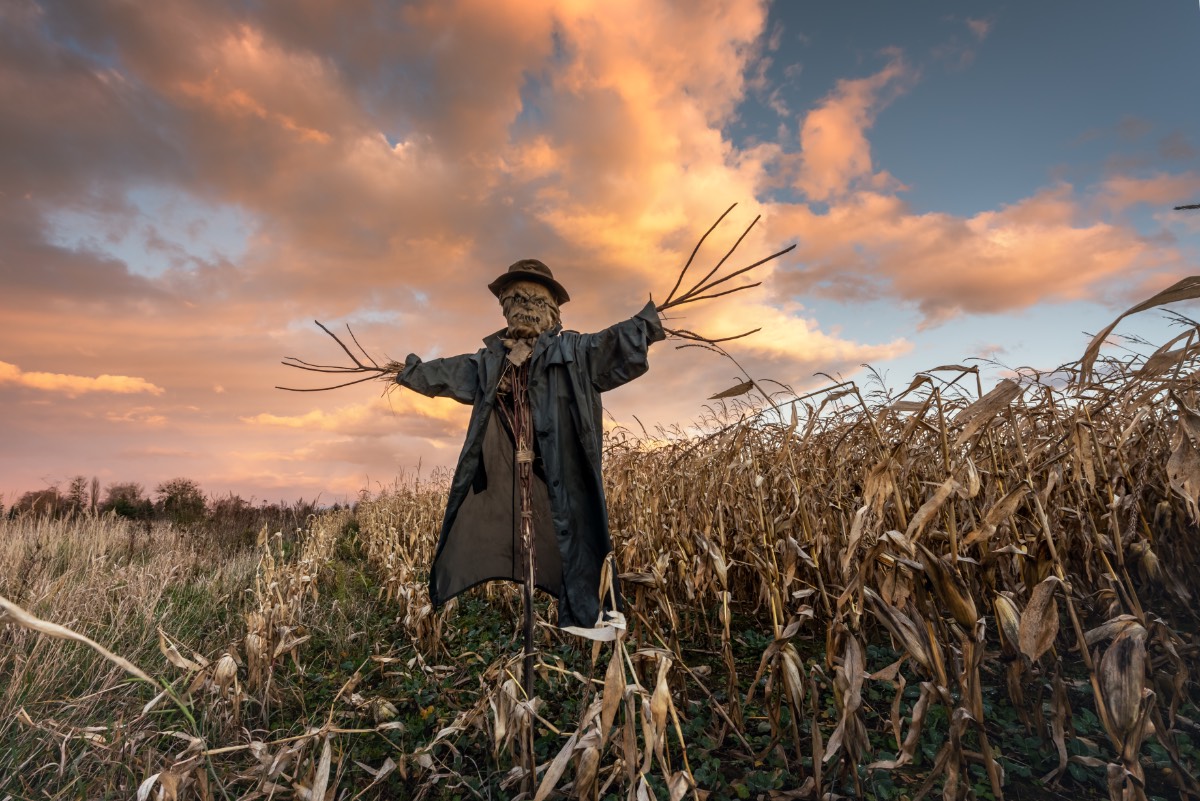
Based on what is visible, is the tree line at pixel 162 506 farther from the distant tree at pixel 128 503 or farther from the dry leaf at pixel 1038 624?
the dry leaf at pixel 1038 624

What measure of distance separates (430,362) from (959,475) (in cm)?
323

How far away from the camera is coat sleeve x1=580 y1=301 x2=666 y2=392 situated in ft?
11.7

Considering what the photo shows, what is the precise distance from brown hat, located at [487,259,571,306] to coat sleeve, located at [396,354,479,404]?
1.83 ft

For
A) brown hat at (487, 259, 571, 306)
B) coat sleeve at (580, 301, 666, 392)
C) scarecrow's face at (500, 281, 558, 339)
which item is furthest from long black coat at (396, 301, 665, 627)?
brown hat at (487, 259, 571, 306)

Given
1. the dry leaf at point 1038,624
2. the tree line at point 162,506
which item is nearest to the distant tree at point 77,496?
the tree line at point 162,506

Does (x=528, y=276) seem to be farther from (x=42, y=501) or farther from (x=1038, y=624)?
(x=42, y=501)

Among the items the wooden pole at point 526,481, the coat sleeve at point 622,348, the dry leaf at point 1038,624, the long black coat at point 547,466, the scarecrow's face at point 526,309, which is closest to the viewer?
the dry leaf at point 1038,624

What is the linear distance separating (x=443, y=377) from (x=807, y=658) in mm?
2915

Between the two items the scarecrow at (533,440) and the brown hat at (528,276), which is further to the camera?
the brown hat at (528,276)

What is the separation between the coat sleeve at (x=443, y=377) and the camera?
13.5 ft

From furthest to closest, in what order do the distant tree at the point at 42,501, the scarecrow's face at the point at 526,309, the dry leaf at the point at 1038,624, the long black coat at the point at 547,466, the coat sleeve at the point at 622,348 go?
1. the distant tree at the point at 42,501
2. the scarecrow's face at the point at 526,309
3. the long black coat at the point at 547,466
4. the coat sleeve at the point at 622,348
5. the dry leaf at the point at 1038,624

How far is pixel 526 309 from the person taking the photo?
13.9 ft

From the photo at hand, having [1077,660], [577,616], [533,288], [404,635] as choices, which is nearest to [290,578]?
[404,635]

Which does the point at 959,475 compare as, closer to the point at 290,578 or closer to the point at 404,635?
the point at 404,635
